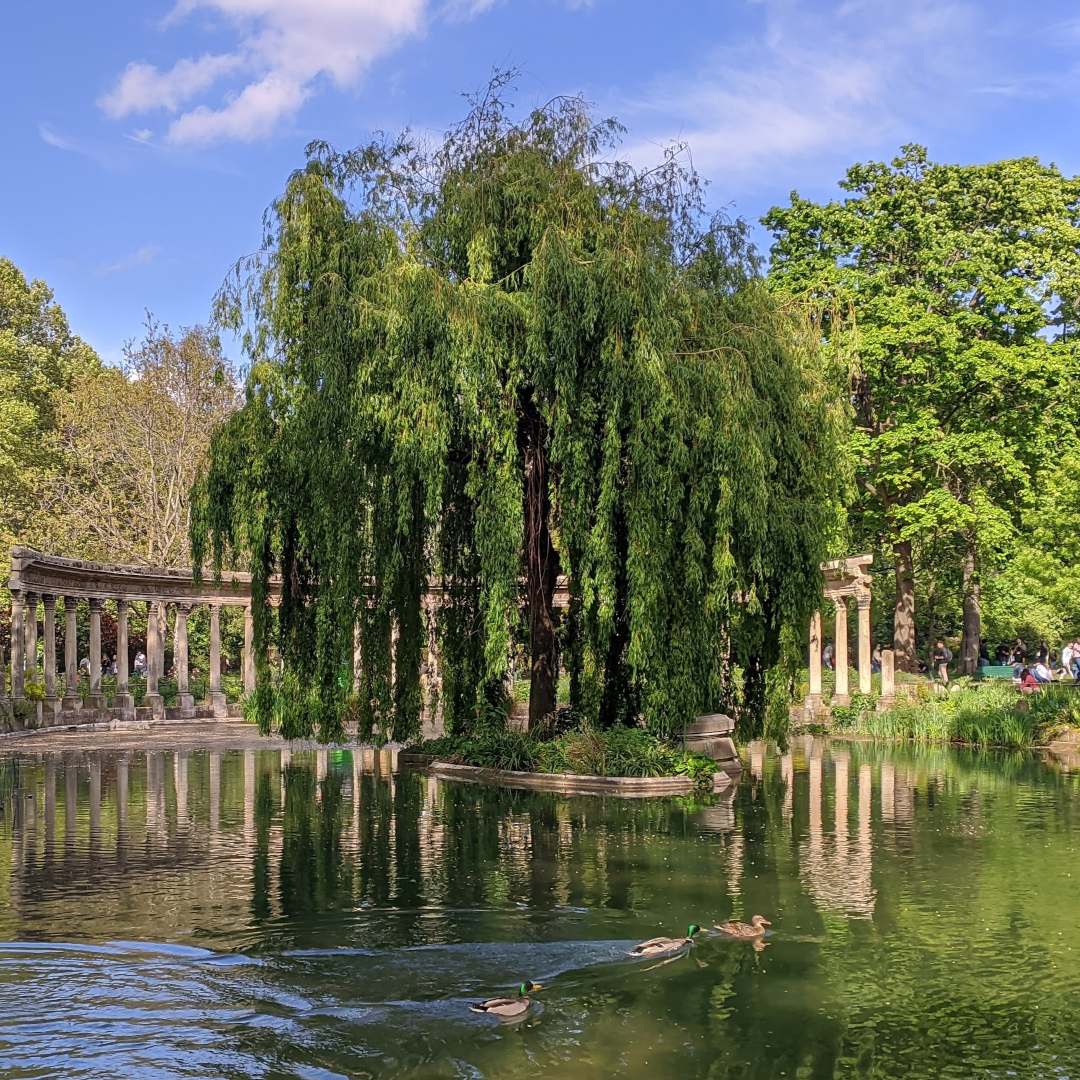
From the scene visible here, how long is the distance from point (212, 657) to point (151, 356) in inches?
499

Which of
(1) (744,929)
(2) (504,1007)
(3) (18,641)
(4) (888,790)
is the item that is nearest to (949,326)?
(4) (888,790)

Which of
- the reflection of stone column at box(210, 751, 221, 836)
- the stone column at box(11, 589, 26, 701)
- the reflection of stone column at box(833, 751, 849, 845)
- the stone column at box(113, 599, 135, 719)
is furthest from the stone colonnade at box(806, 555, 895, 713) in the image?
the stone column at box(11, 589, 26, 701)

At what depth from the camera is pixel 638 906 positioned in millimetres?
14633

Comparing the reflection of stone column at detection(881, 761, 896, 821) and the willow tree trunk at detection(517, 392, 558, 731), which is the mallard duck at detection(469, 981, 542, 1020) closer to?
the reflection of stone column at detection(881, 761, 896, 821)

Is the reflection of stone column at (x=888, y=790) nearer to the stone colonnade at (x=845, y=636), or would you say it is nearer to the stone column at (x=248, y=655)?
the stone colonnade at (x=845, y=636)

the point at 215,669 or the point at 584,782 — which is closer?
the point at 584,782

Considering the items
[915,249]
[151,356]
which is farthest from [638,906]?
[151,356]

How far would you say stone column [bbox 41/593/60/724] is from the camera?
42562 mm

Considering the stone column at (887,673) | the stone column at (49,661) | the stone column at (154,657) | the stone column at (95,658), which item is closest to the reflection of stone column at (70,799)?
the stone column at (49,661)

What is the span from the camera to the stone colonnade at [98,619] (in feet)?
135

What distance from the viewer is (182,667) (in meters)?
49.4

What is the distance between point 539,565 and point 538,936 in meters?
13.2

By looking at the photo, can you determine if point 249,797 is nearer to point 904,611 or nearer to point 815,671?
point 815,671

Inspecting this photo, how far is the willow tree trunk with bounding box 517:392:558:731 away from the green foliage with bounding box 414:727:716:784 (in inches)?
37.4
